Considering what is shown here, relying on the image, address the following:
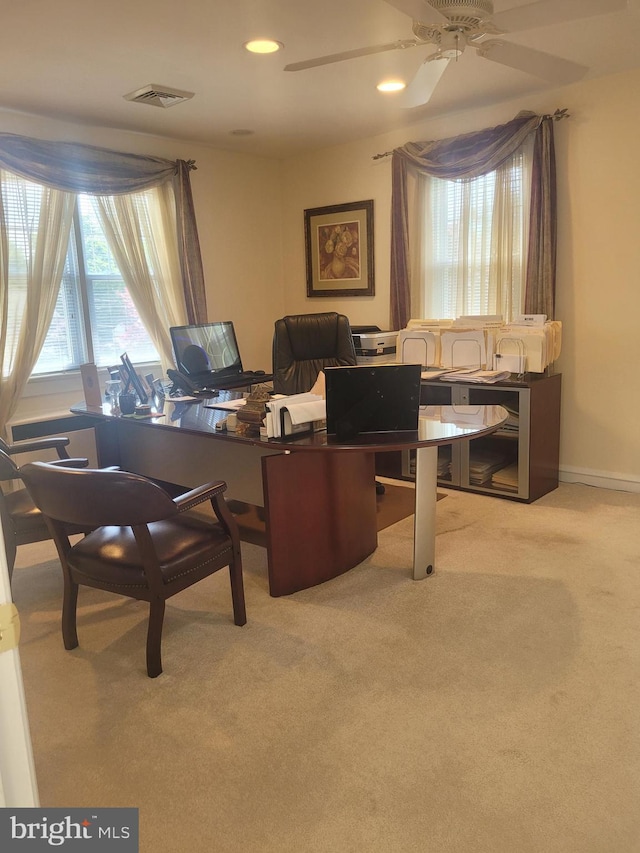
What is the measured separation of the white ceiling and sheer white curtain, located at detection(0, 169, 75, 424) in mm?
513

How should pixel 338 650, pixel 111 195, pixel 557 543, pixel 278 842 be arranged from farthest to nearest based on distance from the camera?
pixel 111 195
pixel 557 543
pixel 338 650
pixel 278 842

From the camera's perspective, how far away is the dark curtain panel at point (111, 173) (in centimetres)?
388

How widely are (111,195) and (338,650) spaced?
3.43 m

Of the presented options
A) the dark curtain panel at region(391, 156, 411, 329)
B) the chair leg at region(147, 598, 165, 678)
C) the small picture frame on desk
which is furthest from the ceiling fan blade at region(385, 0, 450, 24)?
the dark curtain panel at region(391, 156, 411, 329)

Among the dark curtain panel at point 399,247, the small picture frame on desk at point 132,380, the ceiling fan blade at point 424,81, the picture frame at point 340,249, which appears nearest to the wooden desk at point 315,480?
the small picture frame on desk at point 132,380

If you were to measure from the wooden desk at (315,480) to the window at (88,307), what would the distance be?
1.11 meters

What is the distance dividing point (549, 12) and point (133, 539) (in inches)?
91.9

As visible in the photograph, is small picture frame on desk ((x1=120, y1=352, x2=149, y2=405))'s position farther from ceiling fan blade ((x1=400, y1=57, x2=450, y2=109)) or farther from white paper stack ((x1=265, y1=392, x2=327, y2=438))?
ceiling fan blade ((x1=400, y1=57, x2=450, y2=109))

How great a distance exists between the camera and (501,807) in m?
1.65

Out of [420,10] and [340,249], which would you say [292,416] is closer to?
[420,10]

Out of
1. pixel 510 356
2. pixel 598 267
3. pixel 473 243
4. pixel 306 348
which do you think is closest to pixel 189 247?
pixel 306 348

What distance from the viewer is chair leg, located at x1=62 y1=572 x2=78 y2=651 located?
2.44 meters

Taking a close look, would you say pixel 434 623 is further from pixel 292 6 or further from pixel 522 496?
pixel 292 6

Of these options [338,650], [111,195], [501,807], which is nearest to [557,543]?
[338,650]
